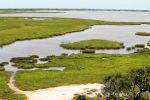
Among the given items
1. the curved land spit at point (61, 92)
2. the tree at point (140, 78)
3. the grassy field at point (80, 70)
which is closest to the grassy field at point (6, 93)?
the curved land spit at point (61, 92)

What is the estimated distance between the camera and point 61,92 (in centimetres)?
4578

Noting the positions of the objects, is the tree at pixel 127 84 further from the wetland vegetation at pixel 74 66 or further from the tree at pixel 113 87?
the wetland vegetation at pixel 74 66

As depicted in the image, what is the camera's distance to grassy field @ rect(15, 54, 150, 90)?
5144 cm

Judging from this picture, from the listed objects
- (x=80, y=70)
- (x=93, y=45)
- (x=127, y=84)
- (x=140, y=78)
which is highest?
(x=140, y=78)

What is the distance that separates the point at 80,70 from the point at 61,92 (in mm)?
14537

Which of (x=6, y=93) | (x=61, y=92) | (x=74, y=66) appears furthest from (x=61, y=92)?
(x=74, y=66)

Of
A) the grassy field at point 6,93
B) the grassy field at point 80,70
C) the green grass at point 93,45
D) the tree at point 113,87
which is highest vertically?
the tree at point 113,87

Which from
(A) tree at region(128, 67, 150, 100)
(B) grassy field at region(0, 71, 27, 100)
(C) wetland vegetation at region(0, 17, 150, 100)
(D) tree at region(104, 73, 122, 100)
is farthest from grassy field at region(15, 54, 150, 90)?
(D) tree at region(104, 73, 122, 100)

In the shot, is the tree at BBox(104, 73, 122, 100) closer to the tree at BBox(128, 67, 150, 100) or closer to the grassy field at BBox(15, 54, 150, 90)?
the tree at BBox(128, 67, 150, 100)

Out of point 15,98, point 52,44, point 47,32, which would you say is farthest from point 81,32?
point 15,98

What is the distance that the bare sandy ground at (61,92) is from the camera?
143 feet

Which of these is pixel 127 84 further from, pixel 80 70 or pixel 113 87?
pixel 80 70

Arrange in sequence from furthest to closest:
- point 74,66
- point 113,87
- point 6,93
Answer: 1. point 74,66
2. point 6,93
3. point 113,87

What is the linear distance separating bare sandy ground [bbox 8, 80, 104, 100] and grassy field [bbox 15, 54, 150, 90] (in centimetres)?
187
